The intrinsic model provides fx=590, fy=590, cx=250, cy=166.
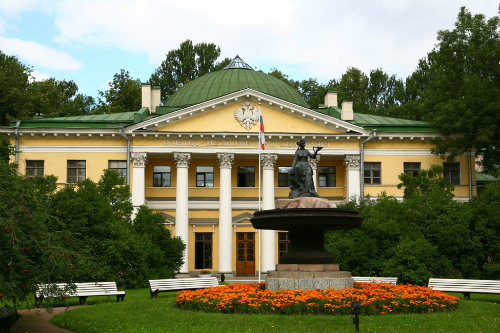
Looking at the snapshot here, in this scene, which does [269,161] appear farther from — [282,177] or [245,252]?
[245,252]

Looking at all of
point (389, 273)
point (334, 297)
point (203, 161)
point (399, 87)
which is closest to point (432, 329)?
point (334, 297)

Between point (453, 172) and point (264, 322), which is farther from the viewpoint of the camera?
point (453, 172)

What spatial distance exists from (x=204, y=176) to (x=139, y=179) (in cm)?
→ 472

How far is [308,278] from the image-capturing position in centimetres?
1542

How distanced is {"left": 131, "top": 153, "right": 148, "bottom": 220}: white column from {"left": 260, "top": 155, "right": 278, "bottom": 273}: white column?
736 centimetres

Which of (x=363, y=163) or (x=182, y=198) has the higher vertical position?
(x=363, y=163)

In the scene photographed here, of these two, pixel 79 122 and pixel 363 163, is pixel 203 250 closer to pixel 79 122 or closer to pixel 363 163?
pixel 79 122

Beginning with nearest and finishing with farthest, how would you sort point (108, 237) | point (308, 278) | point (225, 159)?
point (308, 278) < point (108, 237) < point (225, 159)

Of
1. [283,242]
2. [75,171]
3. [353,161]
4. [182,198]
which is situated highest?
[353,161]

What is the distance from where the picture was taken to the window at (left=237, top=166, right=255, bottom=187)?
128ft

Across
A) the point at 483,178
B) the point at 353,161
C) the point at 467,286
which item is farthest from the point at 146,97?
the point at 467,286

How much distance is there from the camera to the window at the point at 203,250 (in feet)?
124

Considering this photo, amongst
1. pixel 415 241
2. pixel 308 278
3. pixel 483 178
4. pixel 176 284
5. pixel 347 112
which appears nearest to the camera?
pixel 308 278

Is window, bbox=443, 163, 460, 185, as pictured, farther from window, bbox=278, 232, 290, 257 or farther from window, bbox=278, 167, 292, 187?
window, bbox=278, 232, 290, 257
